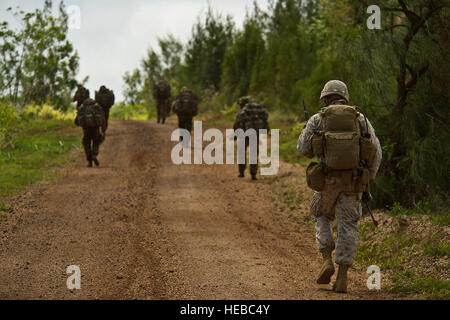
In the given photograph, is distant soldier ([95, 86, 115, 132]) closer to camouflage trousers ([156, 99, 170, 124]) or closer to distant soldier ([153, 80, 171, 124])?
distant soldier ([153, 80, 171, 124])

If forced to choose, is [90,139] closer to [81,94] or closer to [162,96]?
[81,94]

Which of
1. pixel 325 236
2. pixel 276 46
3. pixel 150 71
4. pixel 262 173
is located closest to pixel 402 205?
pixel 325 236

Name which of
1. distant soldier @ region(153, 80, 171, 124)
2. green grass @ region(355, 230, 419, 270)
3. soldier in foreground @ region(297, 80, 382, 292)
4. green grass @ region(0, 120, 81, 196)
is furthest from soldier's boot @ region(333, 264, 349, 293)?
distant soldier @ region(153, 80, 171, 124)

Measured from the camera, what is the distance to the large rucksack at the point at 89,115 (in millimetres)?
17953

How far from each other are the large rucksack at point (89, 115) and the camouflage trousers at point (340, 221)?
11.8 m

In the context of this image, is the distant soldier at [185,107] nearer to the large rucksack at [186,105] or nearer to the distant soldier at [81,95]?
the large rucksack at [186,105]

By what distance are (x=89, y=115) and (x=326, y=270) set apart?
1218 cm

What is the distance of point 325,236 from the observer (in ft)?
23.6

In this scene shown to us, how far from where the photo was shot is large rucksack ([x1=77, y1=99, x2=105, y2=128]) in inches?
707

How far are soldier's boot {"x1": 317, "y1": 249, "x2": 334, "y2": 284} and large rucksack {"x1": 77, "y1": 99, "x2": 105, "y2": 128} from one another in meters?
12.0

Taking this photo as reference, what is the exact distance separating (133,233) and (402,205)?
455 cm

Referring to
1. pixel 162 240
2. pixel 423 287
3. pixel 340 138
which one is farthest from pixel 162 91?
pixel 423 287

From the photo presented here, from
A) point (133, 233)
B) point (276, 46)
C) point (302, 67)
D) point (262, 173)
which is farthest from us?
point (276, 46)

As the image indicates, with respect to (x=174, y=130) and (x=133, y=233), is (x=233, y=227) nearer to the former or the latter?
(x=133, y=233)
